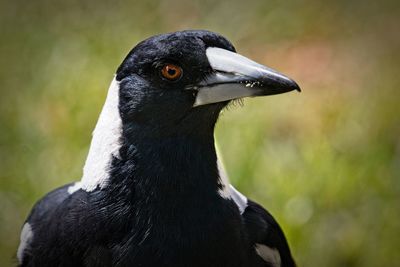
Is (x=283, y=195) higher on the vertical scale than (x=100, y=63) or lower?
lower

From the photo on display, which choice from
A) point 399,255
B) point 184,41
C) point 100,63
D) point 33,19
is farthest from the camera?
point 33,19

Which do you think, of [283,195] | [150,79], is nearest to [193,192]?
[150,79]

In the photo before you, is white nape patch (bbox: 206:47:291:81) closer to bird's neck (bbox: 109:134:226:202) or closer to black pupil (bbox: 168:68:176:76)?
black pupil (bbox: 168:68:176:76)

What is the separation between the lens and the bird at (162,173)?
213 cm

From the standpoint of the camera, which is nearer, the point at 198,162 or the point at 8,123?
the point at 198,162

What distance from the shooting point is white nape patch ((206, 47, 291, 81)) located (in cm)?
205

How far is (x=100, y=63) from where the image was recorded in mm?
4262

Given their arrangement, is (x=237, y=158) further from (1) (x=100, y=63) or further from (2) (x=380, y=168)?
(1) (x=100, y=63)

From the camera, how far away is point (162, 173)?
2176 millimetres

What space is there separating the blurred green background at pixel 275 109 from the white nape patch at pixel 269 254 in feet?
2.50

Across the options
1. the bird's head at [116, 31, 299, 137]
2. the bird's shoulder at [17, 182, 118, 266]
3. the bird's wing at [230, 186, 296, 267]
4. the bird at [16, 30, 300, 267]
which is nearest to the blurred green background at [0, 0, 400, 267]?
the bird's wing at [230, 186, 296, 267]

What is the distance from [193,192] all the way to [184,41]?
400mm

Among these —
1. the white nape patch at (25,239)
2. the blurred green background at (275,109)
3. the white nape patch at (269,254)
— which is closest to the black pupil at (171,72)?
the white nape patch at (269,254)

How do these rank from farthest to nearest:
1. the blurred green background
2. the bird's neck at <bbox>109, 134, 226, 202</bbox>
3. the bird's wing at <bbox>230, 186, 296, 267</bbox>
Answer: the blurred green background → the bird's wing at <bbox>230, 186, 296, 267</bbox> → the bird's neck at <bbox>109, 134, 226, 202</bbox>
